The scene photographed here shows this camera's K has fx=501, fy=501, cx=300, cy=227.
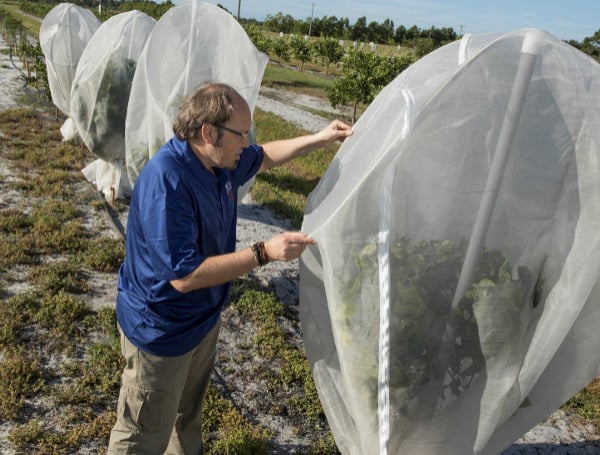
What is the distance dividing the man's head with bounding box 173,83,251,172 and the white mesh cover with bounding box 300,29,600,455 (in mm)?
437

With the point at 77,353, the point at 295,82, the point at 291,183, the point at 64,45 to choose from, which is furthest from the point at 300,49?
the point at 77,353

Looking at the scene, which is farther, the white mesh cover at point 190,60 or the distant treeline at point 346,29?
the distant treeline at point 346,29

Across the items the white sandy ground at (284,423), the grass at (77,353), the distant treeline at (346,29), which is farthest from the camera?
the distant treeline at (346,29)

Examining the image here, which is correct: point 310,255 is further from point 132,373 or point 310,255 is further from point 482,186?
point 132,373

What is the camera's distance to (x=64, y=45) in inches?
331

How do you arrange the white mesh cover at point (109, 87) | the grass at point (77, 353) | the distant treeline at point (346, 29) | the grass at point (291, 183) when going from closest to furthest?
Result: the grass at point (77, 353), the white mesh cover at point (109, 87), the grass at point (291, 183), the distant treeline at point (346, 29)

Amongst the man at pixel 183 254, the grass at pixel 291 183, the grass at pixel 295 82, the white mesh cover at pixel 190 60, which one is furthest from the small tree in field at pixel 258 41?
the man at pixel 183 254

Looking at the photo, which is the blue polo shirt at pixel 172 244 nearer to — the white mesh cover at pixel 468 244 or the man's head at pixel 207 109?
the man's head at pixel 207 109

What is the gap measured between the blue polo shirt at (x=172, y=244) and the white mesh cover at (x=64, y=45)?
724cm

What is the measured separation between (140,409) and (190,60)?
2.98m

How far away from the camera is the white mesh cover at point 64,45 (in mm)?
8328

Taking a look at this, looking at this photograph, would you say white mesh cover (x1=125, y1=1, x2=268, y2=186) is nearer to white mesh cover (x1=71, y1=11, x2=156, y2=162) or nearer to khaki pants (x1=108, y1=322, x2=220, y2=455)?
white mesh cover (x1=71, y1=11, x2=156, y2=162)

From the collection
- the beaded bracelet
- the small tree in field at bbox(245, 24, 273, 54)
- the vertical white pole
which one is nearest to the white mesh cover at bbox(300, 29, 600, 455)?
the vertical white pole

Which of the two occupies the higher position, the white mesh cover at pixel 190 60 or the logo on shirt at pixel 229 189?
the white mesh cover at pixel 190 60
